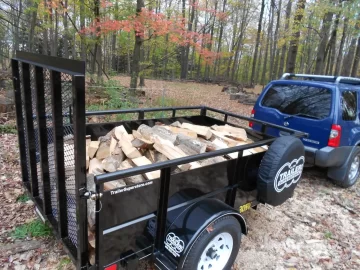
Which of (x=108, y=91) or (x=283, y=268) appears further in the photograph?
(x=108, y=91)

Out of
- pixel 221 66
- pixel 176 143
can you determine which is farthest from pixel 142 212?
pixel 221 66

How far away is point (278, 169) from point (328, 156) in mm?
2054

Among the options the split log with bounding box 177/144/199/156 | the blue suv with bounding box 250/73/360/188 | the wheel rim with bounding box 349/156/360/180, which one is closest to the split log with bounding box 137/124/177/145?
the split log with bounding box 177/144/199/156

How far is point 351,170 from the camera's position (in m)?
4.71

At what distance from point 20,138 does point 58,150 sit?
121 cm

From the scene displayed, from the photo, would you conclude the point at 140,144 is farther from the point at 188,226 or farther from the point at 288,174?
the point at 288,174

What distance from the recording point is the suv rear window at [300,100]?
13.9 ft

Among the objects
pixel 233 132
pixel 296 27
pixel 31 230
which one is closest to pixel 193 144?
pixel 233 132

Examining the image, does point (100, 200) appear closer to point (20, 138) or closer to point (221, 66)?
point (20, 138)

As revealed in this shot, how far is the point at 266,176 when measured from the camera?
260cm

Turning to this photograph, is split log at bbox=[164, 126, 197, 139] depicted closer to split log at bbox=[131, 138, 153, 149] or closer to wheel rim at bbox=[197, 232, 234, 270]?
split log at bbox=[131, 138, 153, 149]

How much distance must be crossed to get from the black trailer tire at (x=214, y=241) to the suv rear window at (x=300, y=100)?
9.33ft

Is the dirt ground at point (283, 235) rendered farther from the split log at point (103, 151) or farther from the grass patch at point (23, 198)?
the split log at point (103, 151)

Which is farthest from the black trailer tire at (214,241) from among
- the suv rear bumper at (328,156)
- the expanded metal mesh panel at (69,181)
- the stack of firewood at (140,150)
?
the suv rear bumper at (328,156)
